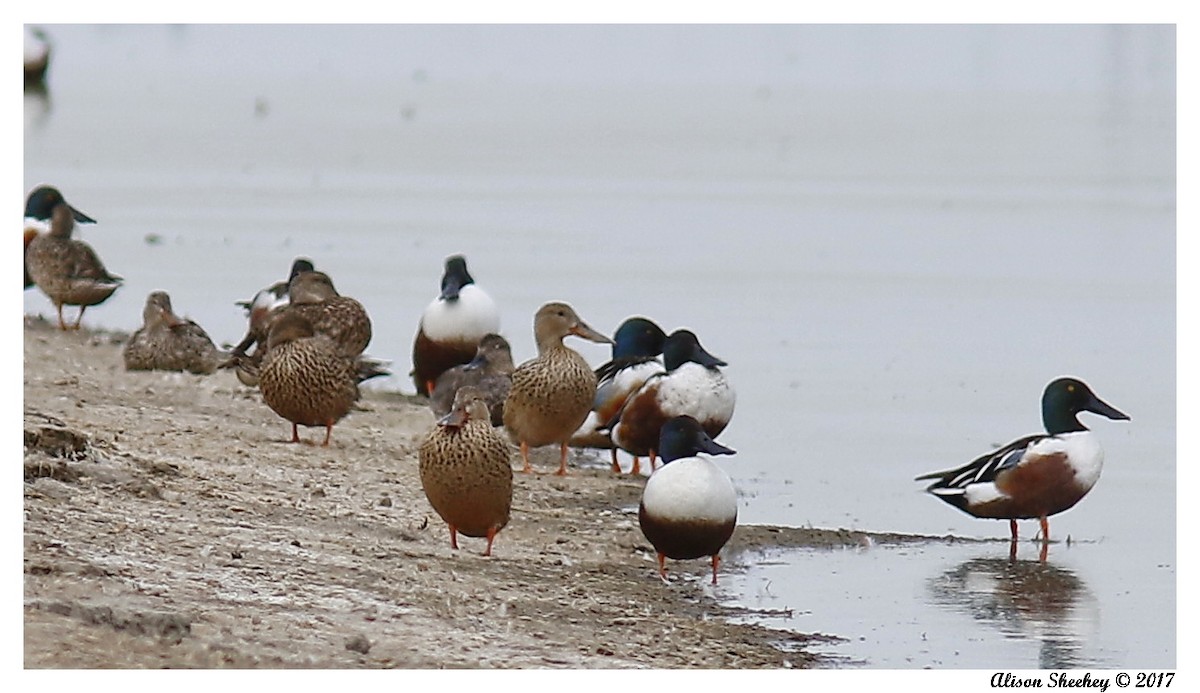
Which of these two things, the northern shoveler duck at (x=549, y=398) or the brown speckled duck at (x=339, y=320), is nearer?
the northern shoveler duck at (x=549, y=398)

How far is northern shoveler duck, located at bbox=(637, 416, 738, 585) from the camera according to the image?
6.89 m

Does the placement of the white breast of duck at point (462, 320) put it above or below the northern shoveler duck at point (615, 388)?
above

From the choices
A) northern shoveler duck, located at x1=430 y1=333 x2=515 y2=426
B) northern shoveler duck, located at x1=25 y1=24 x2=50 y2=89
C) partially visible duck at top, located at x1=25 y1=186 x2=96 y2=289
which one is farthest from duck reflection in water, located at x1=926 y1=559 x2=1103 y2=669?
northern shoveler duck, located at x1=25 y1=24 x2=50 y2=89

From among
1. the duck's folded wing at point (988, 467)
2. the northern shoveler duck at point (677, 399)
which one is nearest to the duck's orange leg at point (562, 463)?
the northern shoveler duck at point (677, 399)

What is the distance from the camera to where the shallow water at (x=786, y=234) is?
766 cm

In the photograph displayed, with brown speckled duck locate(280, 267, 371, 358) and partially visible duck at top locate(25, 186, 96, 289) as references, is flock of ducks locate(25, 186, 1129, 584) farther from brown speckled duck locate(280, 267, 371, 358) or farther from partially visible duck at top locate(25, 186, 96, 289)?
partially visible duck at top locate(25, 186, 96, 289)

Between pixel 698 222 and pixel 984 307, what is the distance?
4336 millimetres

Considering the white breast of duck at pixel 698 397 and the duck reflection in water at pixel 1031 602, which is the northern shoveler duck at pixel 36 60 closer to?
the white breast of duck at pixel 698 397

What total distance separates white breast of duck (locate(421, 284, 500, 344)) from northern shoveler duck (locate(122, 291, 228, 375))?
1.13 meters

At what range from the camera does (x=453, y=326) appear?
396 inches

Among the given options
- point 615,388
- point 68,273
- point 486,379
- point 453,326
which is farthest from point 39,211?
point 615,388

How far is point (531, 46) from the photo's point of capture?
8.84m

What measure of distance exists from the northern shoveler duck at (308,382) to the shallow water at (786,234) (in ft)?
4.46

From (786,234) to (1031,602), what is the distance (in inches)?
369
